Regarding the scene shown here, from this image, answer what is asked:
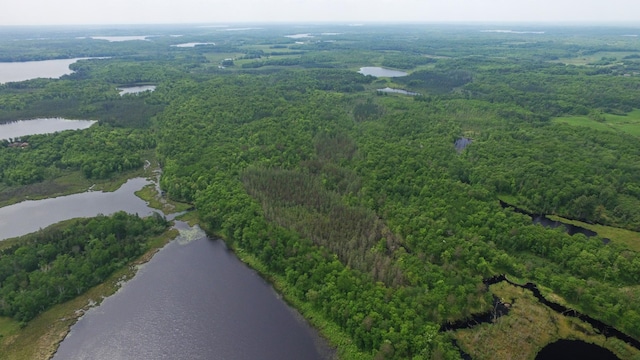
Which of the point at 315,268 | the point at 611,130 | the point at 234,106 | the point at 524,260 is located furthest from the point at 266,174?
the point at 611,130

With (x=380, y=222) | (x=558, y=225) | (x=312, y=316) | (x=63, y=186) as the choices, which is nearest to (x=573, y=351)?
(x=380, y=222)

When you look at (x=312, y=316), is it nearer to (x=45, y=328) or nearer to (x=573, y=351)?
(x=573, y=351)

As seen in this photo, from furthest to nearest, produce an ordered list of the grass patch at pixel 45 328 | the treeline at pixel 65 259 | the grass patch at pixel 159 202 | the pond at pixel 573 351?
1. the grass patch at pixel 159 202
2. the treeline at pixel 65 259
3. the grass patch at pixel 45 328
4. the pond at pixel 573 351

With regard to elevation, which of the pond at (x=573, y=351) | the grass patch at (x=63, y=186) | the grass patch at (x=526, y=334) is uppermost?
the grass patch at (x=63, y=186)

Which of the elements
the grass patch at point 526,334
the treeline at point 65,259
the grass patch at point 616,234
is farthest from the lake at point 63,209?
the grass patch at point 616,234

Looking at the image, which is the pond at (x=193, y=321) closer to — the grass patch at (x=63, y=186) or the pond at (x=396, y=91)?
the grass patch at (x=63, y=186)

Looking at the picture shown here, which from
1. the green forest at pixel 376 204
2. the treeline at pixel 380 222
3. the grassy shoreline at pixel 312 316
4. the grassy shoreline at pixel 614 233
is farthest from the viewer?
the grassy shoreline at pixel 614 233
